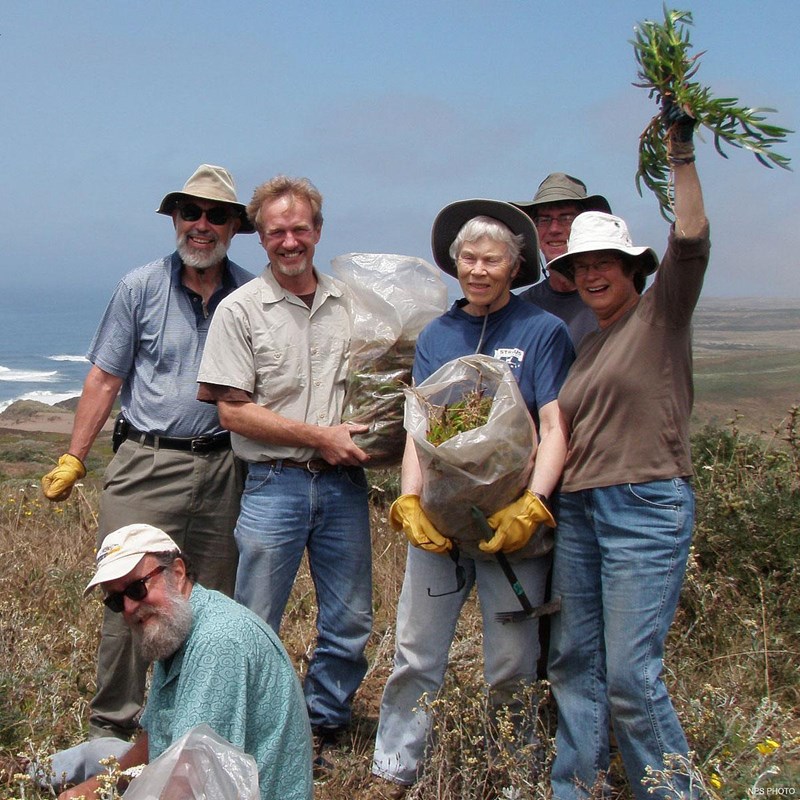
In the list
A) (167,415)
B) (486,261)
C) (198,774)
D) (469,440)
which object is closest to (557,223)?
(486,261)

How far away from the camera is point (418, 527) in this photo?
131 inches

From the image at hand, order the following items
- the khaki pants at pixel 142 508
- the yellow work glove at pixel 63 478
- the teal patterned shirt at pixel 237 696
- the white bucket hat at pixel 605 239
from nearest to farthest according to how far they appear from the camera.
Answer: the teal patterned shirt at pixel 237 696 → the white bucket hat at pixel 605 239 → the khaki pants at pixel 142 508 → the yellow work glove at pixel 63 478

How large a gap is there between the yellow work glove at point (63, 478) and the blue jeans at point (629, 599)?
230cm

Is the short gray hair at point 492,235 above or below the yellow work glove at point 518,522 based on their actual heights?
above

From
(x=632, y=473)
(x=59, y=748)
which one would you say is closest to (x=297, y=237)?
(x=632, y=473)

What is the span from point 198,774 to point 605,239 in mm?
2087

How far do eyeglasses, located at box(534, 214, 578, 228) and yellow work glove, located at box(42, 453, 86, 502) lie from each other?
7.79 ft

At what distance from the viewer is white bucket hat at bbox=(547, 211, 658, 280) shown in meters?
3.16

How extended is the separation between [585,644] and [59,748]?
7.93 feet

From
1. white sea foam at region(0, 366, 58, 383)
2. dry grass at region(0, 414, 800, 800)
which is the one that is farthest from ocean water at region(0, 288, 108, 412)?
dry grass at region(0, 414, 800, 800)

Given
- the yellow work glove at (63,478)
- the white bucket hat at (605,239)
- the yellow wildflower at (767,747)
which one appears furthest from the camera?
the yellow work glove at (63,478)

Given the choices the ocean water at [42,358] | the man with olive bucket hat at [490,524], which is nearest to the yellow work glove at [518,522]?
the man with olive bucket hat at [490,524]

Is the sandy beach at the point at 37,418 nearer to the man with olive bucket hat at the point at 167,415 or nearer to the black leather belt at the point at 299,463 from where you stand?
the man with olive bucket hat at the point at 167,415

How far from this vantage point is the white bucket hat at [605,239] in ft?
10.4
